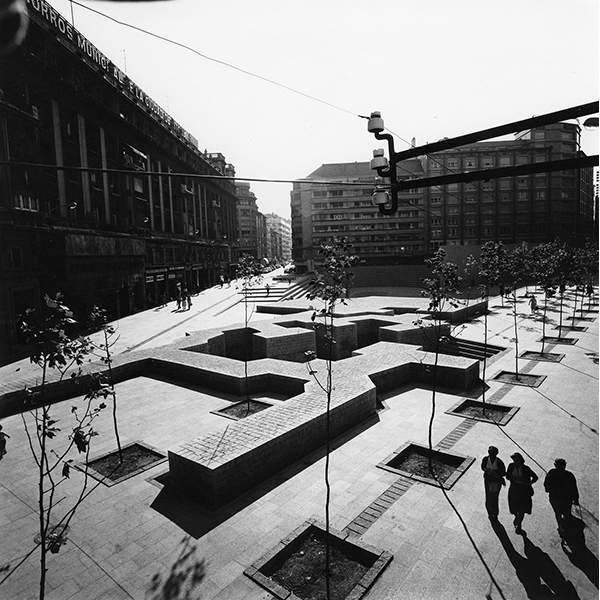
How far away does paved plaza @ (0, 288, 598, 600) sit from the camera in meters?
6.59

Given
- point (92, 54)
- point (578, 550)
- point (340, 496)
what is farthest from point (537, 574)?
point (92, 54)

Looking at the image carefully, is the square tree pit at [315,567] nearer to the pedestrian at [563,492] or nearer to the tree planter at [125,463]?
the pedestrian at [563,492]

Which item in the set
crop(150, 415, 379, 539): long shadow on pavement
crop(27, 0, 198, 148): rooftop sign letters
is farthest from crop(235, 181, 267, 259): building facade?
crop(150, 415, 379, 539): long shadow on pavement

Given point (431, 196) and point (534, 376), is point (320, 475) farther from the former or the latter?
point (431, 196)

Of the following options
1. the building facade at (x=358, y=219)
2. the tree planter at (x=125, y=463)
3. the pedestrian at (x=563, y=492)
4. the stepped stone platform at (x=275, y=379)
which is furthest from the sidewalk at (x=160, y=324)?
the building facade at (x=358, y=219)

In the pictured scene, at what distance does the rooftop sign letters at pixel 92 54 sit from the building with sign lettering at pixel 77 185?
0.27 feet

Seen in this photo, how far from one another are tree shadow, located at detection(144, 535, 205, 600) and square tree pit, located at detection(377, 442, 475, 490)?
4699mm

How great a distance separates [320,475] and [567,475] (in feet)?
15.8

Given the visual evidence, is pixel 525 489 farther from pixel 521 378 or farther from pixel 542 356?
pixel 542 356

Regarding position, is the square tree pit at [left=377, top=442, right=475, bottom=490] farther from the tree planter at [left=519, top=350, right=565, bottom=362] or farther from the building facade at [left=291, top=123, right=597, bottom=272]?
the building facade at [left=291, top=123, right=597, bottom=272]

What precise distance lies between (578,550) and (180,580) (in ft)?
21.2

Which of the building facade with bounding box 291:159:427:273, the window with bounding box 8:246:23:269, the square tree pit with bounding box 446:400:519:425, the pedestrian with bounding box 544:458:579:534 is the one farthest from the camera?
the building facade with bounding box 291:159:427:273

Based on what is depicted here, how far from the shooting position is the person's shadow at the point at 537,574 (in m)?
6.21

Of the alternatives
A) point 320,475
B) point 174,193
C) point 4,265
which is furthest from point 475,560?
point 174,193
